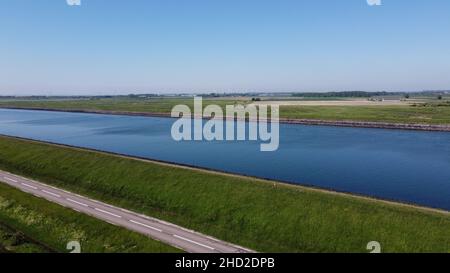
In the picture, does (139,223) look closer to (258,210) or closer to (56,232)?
(56,232)

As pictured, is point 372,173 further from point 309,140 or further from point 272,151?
point 309,140

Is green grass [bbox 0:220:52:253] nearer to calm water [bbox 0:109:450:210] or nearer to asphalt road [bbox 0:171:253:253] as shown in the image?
asphalt road [bbox 0:171:253:253]

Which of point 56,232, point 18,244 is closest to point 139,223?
point 56,232

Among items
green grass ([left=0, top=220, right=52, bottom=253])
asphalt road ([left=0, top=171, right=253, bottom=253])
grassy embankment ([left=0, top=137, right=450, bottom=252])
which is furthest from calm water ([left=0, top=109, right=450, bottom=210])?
green grass ([left=0, top=220, right=52, bottom=253])

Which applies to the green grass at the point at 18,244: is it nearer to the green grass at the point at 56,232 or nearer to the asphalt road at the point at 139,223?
the green grass at the point at 56,232

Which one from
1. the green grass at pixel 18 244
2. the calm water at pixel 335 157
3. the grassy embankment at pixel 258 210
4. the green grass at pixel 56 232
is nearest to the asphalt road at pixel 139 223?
the green grass at pixel 56 232

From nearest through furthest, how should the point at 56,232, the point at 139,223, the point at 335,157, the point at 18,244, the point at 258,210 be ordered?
the point at 18,244 → the point at 56,232 → the point at 139,223 → the point at 258,210 → the point at 335,157
